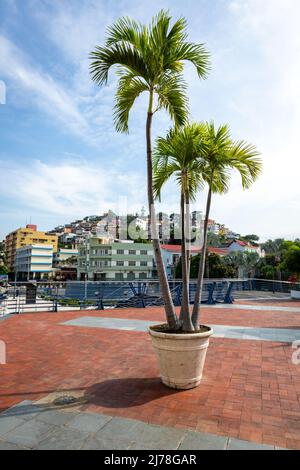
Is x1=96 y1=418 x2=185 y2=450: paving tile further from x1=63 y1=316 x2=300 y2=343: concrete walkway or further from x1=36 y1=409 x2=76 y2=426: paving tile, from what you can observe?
x1=63 y1=316 x2=300 y2=343: concrete walkway

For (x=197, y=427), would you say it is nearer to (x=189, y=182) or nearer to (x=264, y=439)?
(x=264, y=439)

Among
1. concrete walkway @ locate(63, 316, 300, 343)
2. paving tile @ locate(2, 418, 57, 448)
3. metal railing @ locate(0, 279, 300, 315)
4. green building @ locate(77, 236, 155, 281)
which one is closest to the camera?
paving tile @ locate(2, 418, 57, 448)

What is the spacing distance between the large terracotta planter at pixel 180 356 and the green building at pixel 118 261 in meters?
56.6

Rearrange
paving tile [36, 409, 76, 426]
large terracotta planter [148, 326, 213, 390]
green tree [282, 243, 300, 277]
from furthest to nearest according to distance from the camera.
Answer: green tree [282, 243, 300, 277]
large terracotta planter [148, 326, 213, 390]
paving tile [36, 409, 76, 426]

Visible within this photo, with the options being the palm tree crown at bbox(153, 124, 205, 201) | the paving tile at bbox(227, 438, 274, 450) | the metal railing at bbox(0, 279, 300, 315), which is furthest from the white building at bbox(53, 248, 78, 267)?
the paving tile at bbox(227, 438, 274, 450)

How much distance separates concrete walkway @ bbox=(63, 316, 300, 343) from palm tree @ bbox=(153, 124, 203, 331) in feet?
11.8

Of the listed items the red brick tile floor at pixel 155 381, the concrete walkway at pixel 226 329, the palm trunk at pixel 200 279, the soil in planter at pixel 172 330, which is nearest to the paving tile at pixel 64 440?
the red brick tile floor at pixel 155 381

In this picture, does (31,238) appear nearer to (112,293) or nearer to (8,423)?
(112,293)

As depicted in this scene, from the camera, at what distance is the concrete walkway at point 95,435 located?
300 cm

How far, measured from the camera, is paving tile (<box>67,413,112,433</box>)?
11.0 feet

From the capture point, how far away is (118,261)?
62.4 meters

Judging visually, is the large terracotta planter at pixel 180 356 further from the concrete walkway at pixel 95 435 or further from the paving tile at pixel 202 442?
the paving tile at pixel 202 442
